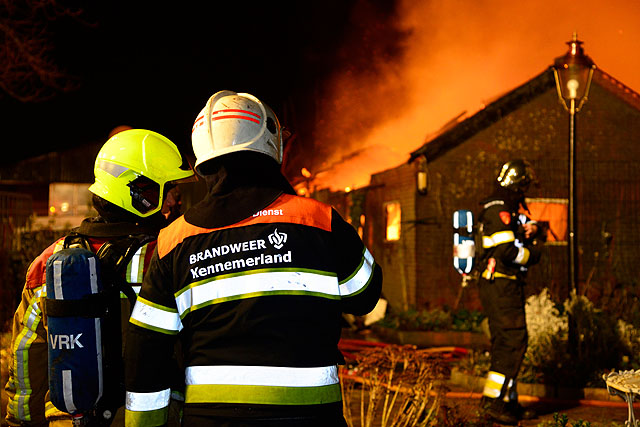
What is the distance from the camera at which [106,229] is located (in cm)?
331

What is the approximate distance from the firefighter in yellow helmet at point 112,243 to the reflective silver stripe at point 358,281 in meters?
0.96

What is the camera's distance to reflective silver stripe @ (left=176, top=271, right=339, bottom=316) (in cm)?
255

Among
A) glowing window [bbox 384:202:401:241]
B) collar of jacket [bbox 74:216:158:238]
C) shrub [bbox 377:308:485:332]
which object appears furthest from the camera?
glowing window [bbox 384:202:401:241]

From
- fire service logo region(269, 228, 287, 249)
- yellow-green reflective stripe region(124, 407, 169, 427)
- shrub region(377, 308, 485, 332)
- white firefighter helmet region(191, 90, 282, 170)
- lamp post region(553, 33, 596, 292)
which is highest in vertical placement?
lamp post region(553, 33, 596, 292)

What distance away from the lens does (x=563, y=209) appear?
16.2m

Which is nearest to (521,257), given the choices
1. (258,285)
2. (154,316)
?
(258,285)

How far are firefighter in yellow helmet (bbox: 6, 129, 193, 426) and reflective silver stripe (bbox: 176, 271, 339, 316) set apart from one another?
66 cm

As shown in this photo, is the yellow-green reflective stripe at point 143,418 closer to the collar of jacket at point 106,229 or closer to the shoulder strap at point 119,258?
the shoulder strap at point 119,258

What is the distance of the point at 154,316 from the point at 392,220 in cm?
1551

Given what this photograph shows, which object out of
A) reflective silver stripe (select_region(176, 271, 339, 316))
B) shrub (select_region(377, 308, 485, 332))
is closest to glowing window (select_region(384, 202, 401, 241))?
shrub (select_region(377, 308, 485, 332))

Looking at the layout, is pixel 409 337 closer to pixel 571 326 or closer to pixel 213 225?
pixel 571 326

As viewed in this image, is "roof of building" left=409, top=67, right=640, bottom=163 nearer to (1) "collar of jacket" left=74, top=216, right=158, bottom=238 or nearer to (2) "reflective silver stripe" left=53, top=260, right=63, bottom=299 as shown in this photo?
(1) "collar of jacket" left=74, top=216, right=158, bottom=238

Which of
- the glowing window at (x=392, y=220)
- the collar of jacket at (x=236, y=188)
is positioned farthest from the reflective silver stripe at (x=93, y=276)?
the glowing window at (x=392, y=220)

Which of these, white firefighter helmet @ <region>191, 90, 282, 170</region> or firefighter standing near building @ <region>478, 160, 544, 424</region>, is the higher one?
white firefighter helmet @ <region>191, 90, 282, 170</region>
